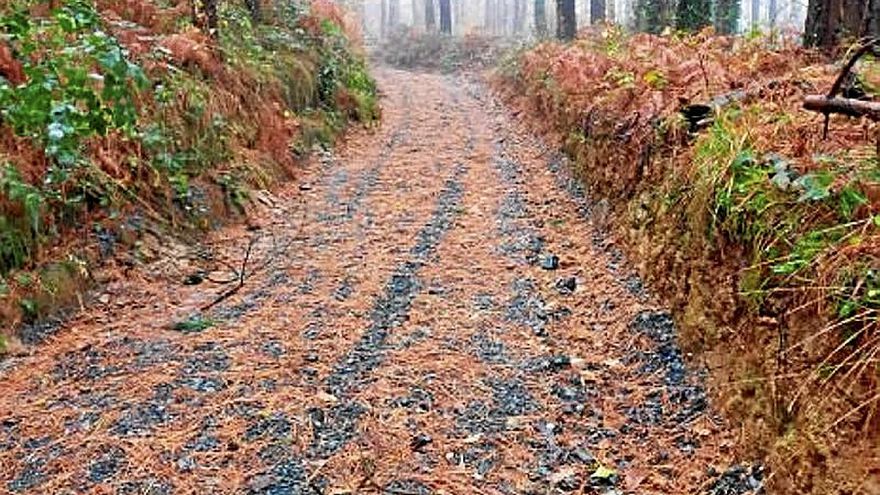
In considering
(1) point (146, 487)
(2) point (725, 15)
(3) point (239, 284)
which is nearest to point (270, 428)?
(1) point (146, 487)

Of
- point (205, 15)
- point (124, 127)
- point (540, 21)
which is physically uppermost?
point (540, 21)

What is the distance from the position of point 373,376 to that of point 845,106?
8.19ft

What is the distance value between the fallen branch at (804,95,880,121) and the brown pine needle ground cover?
19 centimetres

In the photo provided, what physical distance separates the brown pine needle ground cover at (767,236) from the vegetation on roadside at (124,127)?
3066mm

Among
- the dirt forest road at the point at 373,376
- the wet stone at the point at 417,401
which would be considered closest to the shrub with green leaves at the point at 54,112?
the dirt forest road at the point at 373,376

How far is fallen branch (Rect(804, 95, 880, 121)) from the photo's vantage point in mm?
3244

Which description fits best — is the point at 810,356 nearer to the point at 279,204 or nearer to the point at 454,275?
the point at 454,275

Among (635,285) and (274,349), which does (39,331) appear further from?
(635,285)

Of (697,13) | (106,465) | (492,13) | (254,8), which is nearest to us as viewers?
(106,465)

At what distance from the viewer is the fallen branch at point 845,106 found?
3.24m

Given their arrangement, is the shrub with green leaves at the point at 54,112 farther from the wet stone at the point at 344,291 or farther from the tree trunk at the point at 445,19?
the tree trunk at the point at 445,19

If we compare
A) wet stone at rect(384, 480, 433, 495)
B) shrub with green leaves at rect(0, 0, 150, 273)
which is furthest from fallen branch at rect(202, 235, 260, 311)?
wet stone at rect(384, 480, 433, 495)

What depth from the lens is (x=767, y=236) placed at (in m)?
3.25

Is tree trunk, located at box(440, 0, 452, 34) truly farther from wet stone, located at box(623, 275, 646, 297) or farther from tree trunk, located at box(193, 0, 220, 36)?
wet stone, located at box(623, 275, 646, 297)
